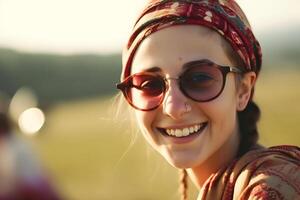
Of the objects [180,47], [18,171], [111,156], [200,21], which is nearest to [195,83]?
[180,47]

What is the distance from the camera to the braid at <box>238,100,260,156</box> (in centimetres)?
371

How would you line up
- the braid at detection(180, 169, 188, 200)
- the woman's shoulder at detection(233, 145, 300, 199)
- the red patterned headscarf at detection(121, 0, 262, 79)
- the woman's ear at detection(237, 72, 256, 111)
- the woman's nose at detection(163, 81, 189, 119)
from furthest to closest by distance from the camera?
the braid at detection(180, 169, 188, 200), the woman's ear at detection(237, 72, 256, 111), the red patterned headscarf at detection(121, 0, 262, 79), the woman's nose at detection(163, 81, 189, 119), the woman's shoulder at detection(233, 145, 300, 199)

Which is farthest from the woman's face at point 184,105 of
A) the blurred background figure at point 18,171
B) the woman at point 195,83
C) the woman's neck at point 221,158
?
the blurred background figure at point 18,171

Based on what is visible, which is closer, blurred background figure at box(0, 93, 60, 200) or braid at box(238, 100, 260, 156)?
braid at box(238, 100, 260, 156)

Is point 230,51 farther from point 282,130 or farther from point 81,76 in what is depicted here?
point 81,76

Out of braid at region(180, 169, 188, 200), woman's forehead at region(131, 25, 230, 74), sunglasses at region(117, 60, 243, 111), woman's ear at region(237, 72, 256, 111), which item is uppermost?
woman's forehead at region(131, 25, 230, 74)

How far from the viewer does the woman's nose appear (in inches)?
130

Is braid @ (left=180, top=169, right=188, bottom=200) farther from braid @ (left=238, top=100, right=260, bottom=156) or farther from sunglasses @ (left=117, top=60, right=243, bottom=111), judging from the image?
sunglasses @ (left=117, top=60, right=243, bottom=111)

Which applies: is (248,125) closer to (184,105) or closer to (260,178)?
(184,105)

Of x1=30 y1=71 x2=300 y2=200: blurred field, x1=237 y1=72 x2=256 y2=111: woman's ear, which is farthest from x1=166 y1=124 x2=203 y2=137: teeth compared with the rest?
x1=30 y1=71 x2=300 y2=200: blurred field

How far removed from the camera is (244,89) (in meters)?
3.61

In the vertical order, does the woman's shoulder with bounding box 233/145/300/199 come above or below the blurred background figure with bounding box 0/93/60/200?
below

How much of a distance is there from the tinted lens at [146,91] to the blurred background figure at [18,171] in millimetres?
3775

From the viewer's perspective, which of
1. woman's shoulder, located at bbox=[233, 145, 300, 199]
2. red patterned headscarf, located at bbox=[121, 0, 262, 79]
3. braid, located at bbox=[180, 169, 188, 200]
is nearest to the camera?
woman's shoulder, located at bbox=[233, 145, 300, 199]
